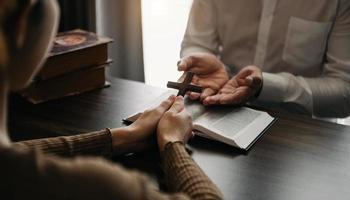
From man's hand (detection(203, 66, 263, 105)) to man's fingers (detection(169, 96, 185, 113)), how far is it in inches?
4.4

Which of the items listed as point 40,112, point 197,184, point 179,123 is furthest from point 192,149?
point 40,112

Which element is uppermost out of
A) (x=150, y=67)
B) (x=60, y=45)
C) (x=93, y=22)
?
(x=60, y=45)

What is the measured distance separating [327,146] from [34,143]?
0.63 m

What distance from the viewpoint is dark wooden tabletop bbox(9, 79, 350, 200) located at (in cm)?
88

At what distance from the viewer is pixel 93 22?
2287mm

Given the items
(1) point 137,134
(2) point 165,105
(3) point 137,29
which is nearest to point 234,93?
(2) point 165,105

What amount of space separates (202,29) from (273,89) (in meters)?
0.45

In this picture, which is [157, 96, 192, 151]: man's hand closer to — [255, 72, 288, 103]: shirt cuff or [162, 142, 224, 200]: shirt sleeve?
[162, 142, 224, 200]: shirt sleeve

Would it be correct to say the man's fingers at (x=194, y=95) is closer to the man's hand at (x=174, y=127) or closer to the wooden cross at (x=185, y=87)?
the wooden cross at (x=185, y=87)

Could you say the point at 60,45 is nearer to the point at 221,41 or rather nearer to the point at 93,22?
the point at 221,41

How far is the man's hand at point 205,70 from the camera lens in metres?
1.34

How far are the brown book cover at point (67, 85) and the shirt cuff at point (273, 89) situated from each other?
18.5 inches

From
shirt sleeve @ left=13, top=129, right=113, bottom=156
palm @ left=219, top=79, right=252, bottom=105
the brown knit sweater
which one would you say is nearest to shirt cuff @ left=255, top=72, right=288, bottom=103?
palm @ left=219, top=79, right=252, bottom=105

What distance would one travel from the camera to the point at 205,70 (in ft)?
4.59
